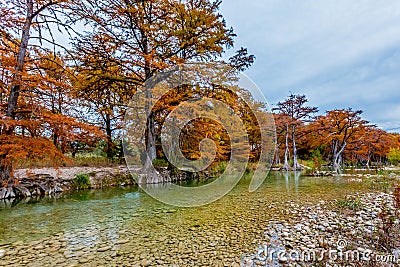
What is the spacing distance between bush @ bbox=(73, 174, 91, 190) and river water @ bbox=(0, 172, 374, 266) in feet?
9.42

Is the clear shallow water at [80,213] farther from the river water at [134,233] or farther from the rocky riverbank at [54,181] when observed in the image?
the rocky riverbank at [54,181]

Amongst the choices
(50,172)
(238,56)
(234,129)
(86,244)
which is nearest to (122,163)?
(50,172)

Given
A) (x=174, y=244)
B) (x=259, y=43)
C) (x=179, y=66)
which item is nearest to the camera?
(x=174, y=244)

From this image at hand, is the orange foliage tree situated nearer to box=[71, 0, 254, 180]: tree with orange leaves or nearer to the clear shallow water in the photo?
the clear shallow water

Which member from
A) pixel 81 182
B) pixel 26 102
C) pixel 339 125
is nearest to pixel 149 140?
pixel 81 182

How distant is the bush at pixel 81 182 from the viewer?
8.81 metres

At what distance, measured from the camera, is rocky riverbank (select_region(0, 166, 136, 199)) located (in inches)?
279

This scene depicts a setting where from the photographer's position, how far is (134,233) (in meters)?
3.62

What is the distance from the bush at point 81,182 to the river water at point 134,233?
113 inches

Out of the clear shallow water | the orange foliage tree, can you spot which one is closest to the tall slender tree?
the clear shallow water

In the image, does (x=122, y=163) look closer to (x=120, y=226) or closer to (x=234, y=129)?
(x=234, y=129)

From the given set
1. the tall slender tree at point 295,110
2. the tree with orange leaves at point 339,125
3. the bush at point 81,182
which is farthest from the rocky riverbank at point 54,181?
the tree with orange leaves at point 339,125

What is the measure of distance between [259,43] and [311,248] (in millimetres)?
15186

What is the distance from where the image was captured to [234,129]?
14406 mm
